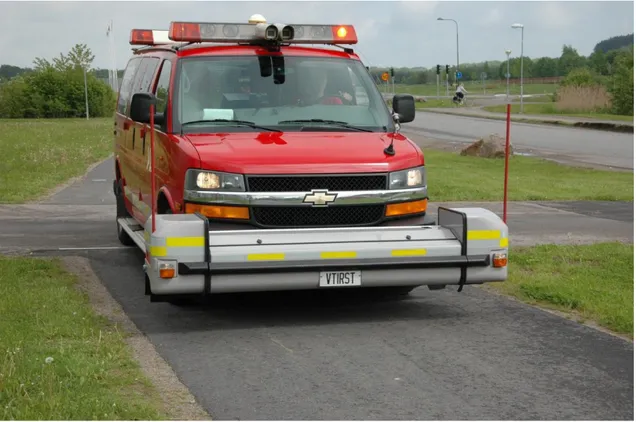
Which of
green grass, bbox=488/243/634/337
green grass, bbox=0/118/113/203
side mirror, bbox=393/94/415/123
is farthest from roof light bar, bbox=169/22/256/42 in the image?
green grass, bbox=0/118/113/203

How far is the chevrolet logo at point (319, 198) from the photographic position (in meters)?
8.25

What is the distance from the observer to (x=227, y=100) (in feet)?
30.2

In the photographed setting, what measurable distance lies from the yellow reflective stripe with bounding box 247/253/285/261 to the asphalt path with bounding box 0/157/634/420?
565 millimetres

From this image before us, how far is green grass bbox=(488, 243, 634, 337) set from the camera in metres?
8.55

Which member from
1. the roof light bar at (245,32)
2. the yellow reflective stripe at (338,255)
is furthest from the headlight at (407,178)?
the roof light bar at (245,32)

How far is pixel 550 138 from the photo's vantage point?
3888cm

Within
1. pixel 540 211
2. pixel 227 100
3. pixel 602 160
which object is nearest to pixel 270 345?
pixel 227 100

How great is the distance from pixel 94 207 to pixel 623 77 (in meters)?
50.1

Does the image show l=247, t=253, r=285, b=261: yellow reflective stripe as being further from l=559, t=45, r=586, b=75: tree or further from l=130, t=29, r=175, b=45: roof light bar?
l=559, t=45, r=586, b=75: tree

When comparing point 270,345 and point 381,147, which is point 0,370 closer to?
point 270,345

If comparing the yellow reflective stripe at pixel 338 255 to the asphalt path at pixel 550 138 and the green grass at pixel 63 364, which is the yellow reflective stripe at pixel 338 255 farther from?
the asphalt path at pixel 550 138

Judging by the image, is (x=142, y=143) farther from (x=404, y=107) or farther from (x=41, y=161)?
(x=41, y=161)

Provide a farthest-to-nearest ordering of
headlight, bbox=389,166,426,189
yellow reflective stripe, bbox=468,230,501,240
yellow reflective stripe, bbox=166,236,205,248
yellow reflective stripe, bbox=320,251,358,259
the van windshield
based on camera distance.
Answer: the van windshield
headlight, bbox=389,166,426,189
yellow reflective stripe, bbox=468,230,501,240
yellow reflective stripe, bbox=320,251,358,259
yellow reflective stripe, bbox=166,236,205,248

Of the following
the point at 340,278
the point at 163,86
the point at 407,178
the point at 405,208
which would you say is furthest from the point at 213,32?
the point at 340,278
